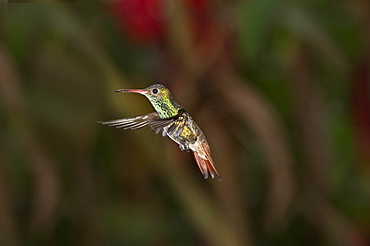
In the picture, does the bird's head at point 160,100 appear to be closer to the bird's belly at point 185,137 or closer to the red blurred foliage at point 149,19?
the bird's belly at point 185,137

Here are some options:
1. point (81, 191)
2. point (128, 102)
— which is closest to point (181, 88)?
point (128, 102)

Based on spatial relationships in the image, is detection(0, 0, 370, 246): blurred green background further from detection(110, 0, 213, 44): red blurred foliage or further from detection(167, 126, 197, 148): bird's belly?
detection(167, 126, 197, 148): bird's belly

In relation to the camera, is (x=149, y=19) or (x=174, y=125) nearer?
(x=174, y=125)

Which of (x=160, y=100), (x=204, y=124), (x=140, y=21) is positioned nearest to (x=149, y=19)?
(x=140, y=21)

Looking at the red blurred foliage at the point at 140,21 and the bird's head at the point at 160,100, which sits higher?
the red blurred foliage at the point at 140,21

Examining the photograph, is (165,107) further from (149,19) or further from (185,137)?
(149,19)

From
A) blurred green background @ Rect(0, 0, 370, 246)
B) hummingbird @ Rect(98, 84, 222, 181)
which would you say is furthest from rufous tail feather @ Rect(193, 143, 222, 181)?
blurred green background @ Rect(0, 0, 370, 246)

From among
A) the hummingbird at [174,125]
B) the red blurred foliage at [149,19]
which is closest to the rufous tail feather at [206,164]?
the hummingbird at [174,125]
